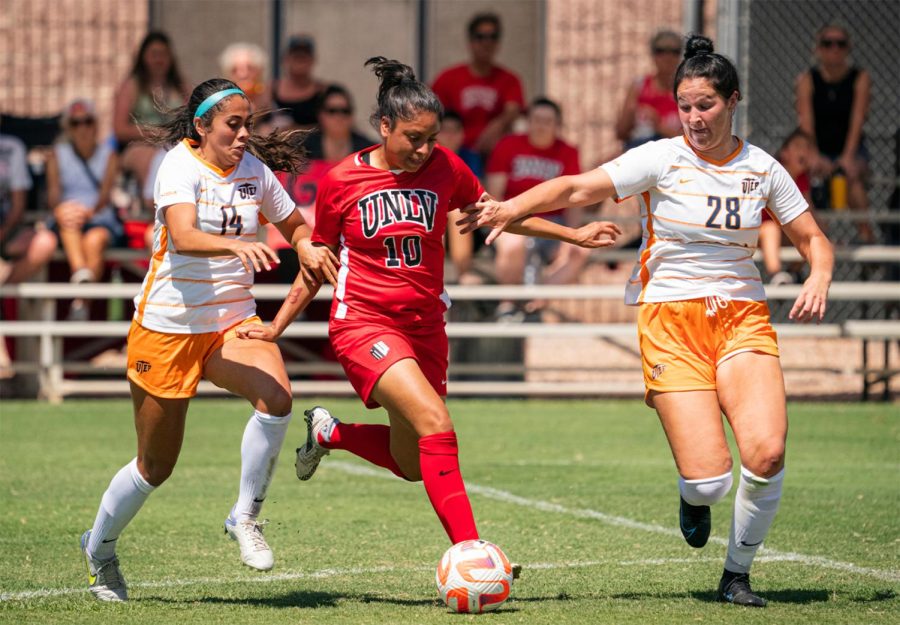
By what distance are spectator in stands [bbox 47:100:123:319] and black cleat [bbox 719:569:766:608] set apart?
842 centimetres

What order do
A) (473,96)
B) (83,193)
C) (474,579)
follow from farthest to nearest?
(473,96) < (83,193) < (474,579)

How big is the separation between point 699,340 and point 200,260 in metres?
2.09

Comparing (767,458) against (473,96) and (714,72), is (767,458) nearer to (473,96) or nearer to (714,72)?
(714,72)

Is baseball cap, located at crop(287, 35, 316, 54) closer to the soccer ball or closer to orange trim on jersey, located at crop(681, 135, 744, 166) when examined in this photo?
orange trim on jersey, located at crop(681, 135, 744, 166)

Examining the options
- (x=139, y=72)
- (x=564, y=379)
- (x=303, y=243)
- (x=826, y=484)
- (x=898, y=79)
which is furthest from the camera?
(x=898, y=79)

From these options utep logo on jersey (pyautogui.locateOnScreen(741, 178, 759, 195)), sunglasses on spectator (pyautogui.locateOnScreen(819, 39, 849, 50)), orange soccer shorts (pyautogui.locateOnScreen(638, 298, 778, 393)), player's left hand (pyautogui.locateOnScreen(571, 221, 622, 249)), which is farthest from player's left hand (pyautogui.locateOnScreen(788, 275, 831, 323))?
sunglasses on spectator (pyautogui.locateOnScreen(819, 39, 849, 50))

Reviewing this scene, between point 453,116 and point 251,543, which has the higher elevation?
point 453,116

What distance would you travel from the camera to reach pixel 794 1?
52.9 ft

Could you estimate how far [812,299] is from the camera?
570 cm

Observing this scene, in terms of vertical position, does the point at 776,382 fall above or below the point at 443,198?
below

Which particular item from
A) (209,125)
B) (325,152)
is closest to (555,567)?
(209,125)

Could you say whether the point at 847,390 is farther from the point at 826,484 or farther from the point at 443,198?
the point at 443,198

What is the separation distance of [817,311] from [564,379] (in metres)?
8.98

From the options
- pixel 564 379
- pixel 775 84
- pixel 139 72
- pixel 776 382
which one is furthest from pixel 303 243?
pixel 775 84
